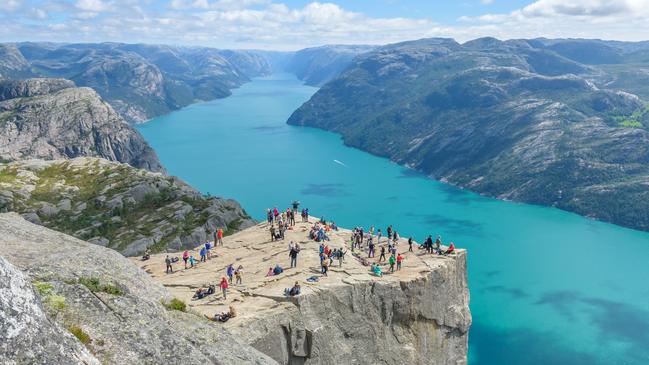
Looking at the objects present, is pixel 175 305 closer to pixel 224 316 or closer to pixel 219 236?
pixel 224 316

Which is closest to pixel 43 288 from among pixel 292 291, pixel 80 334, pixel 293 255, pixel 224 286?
pixel 80 334

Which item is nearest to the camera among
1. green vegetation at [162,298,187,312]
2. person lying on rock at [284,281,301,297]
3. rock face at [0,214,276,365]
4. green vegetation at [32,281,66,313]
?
rock face at [0,214,276,365]

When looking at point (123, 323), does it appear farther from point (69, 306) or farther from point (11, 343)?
point (11, 343)

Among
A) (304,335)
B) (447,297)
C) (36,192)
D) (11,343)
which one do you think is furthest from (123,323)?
(36,192)

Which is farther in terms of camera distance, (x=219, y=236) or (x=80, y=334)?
(x=219, y=236)

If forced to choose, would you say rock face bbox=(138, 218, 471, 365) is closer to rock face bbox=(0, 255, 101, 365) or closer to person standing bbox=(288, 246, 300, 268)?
person standing bbox=(288, 246, 300, 268)

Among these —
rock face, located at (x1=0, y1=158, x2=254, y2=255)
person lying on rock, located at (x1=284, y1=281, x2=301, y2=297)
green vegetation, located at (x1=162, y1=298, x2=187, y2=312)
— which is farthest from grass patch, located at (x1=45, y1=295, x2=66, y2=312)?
rock face, located at (x1=0, y1=158, x2=254, y2=255)

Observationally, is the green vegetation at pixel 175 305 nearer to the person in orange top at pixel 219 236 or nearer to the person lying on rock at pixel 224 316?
the person lying on rock at pixel 224 316

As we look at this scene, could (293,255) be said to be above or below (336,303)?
above
